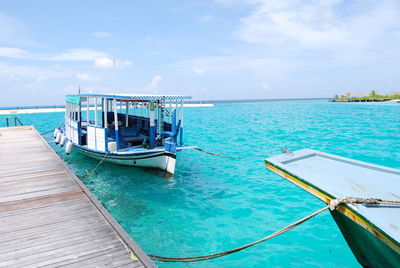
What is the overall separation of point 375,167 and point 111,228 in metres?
5.63

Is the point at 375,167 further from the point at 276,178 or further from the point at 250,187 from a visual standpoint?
the point at 276,178

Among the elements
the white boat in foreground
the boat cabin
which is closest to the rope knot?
the white boat in foreground

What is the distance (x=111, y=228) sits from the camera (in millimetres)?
4742

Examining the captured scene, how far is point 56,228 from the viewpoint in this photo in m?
4.83

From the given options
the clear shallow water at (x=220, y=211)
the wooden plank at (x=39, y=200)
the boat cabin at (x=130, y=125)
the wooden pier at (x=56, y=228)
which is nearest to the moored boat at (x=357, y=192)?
the clear shallow water at (x=220, y=211)

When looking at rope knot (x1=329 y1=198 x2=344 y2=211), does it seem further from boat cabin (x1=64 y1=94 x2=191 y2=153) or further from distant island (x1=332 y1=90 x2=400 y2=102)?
distant island (x1=332 y1=90 x2=400 y2=102)

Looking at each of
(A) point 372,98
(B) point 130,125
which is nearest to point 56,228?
(B) point 130,125

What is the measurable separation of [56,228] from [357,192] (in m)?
5.52

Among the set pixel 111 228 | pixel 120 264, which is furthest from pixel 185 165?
pixel 120 264

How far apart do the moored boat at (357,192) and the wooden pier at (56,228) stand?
2967 mm

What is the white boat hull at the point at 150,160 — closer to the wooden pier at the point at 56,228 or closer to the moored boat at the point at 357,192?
the wooden pier at the point at 56,228

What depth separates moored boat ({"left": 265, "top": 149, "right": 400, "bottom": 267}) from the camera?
334 centimetres

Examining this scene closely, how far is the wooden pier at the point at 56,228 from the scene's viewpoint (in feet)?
12.6

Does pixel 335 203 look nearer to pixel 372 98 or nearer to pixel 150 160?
pixel 150 160
